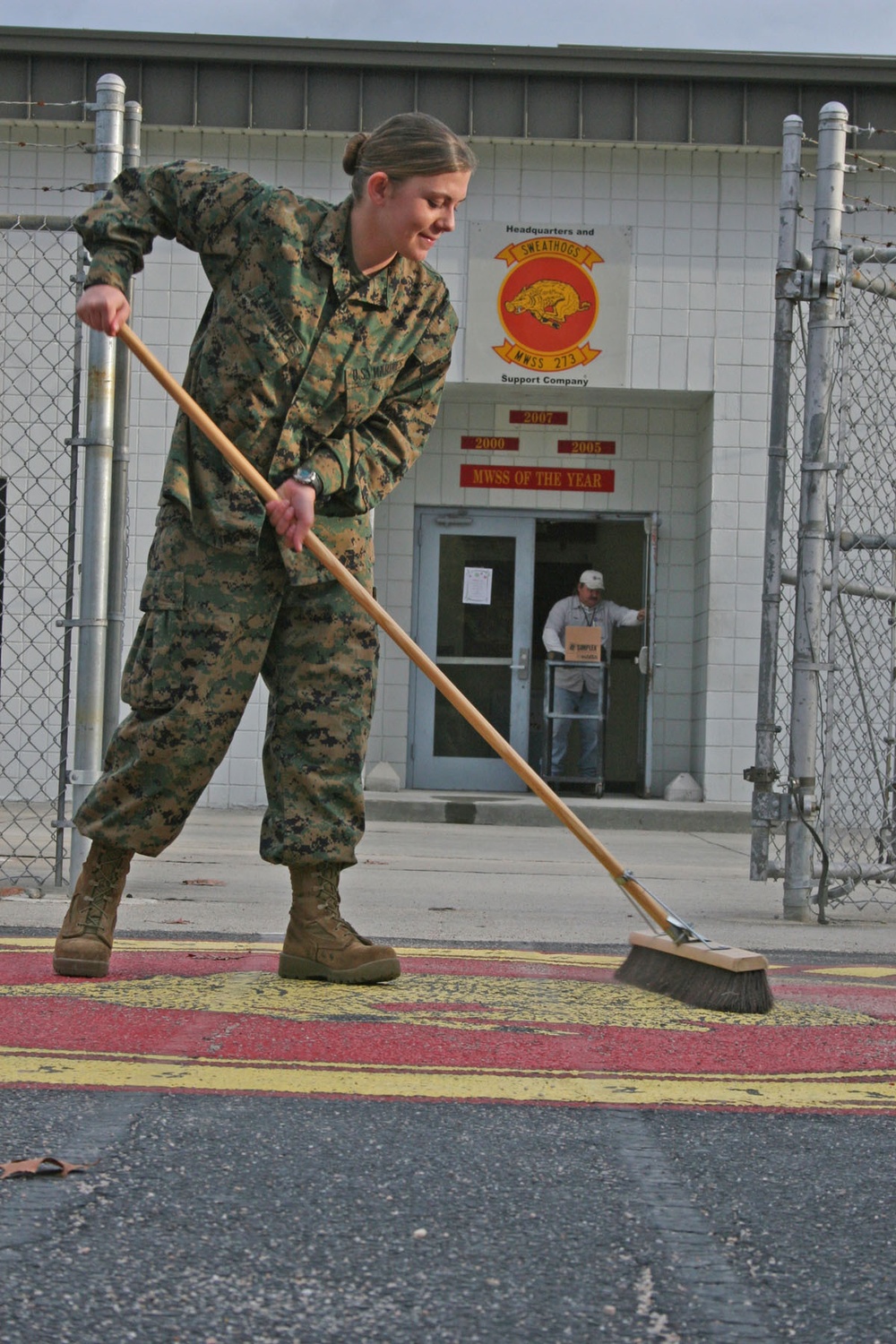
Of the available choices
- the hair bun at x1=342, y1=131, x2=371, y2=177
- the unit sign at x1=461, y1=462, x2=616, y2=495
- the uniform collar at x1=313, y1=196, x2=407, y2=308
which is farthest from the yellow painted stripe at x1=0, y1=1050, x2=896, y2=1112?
the unit sign at x1=461, y1=462, x2=616, y2=495

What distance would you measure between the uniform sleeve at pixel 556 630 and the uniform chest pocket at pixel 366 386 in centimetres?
850

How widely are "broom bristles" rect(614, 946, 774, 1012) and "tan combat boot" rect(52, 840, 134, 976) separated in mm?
1264

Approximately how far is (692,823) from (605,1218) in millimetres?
8894

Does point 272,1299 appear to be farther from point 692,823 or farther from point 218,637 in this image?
point 692,823

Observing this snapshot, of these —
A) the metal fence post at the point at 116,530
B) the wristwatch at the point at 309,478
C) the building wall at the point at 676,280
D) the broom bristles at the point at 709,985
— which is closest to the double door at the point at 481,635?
the building wall at the point at 676,280

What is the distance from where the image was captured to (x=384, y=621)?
3.47 metres

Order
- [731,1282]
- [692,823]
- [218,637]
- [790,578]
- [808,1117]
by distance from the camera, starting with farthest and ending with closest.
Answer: [692,823] → [790,578] → [218,637] → [808,1117] → [731,1282]

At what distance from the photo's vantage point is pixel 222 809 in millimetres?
11117

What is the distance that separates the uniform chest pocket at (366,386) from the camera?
350cm

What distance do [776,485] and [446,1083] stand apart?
4146 millimetres

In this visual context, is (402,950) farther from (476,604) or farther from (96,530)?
(476,604)

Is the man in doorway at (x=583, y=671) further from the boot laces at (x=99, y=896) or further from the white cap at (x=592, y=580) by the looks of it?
the boot laces at (x=99, y=896)

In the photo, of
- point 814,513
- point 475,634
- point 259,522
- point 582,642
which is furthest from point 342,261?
point 475,634

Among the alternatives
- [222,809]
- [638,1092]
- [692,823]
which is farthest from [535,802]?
[638,1092]
